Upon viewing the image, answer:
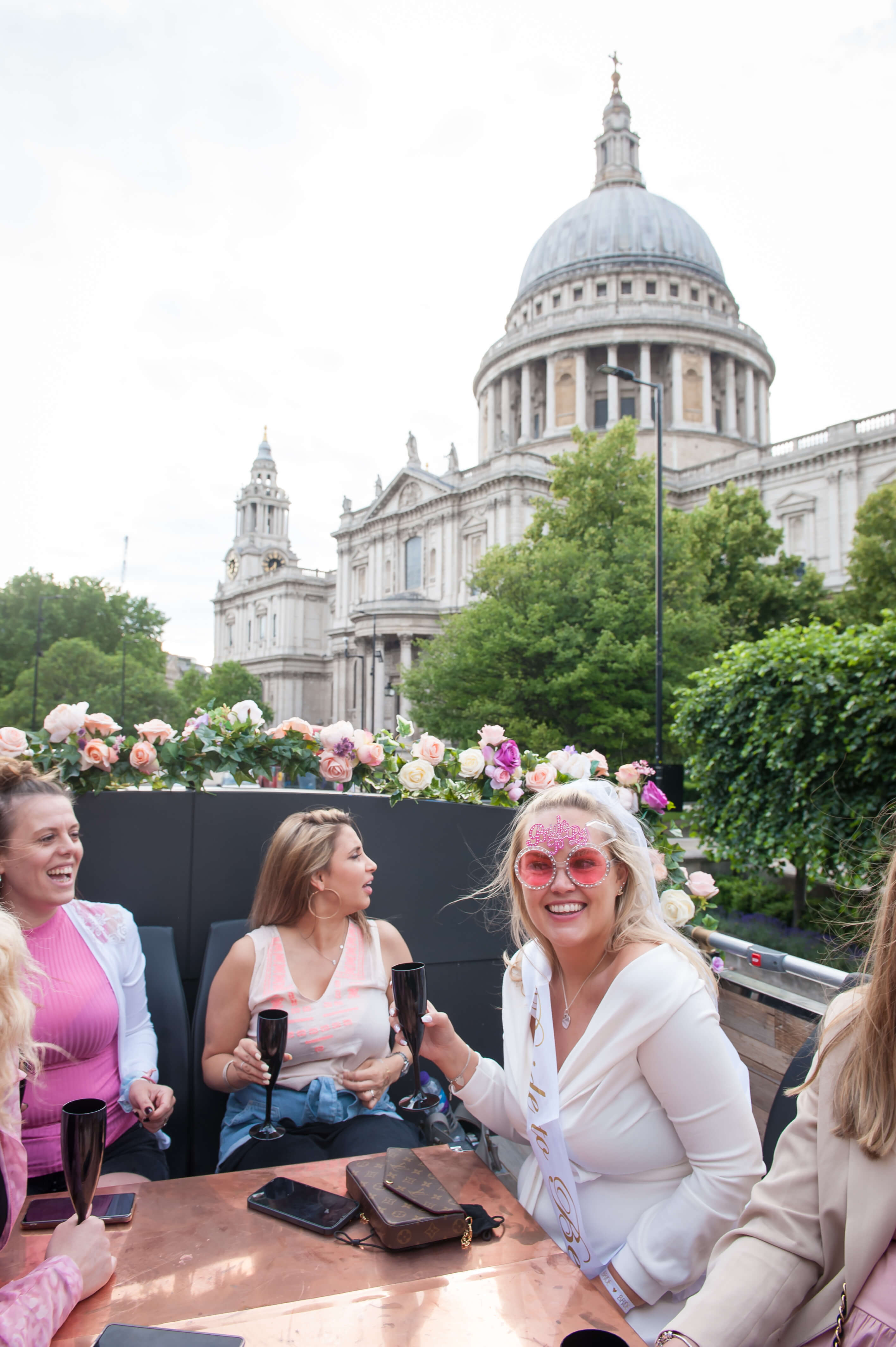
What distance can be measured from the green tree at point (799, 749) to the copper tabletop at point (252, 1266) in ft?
28.4

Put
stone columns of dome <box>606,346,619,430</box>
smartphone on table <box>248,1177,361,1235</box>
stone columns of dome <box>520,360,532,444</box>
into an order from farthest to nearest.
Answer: stone columns of dome <box>520,360,532,444</box> → stone columns of dome <box>606,346,619,430</box> → smartphone on table <box>248,1177,361,1235</box>

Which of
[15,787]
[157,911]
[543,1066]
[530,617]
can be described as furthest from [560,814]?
[530,617]

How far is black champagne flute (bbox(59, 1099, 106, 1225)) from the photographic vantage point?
2016mm

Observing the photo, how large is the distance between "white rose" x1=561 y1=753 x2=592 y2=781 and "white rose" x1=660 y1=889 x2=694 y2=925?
29.0 inches

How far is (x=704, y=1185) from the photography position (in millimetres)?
2334

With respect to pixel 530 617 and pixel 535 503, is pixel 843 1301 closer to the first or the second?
pixel 530 617

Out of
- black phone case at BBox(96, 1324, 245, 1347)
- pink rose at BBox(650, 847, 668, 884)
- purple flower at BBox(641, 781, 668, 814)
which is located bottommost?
black phone case at BBox(96, 1324, 245, 1347)

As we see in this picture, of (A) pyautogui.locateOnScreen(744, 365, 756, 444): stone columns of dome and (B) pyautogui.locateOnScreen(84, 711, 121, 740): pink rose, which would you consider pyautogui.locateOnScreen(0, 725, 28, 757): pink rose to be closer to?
(B) pyautogui.locateOnScreen(84, 711, 121, 740): pink rose

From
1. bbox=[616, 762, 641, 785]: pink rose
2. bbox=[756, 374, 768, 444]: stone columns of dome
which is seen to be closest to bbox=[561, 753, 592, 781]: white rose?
bbox=[616, 762, 641, 785]: pink rose

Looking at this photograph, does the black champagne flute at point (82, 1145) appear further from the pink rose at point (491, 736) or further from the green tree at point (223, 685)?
the green tree at point (223, 685)

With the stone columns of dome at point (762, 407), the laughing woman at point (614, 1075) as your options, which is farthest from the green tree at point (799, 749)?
the stone columns of dome at point (762, 407)

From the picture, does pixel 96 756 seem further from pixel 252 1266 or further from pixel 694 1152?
pixel 694 1152

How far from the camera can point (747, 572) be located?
29578mm

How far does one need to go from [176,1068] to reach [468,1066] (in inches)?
60.8
